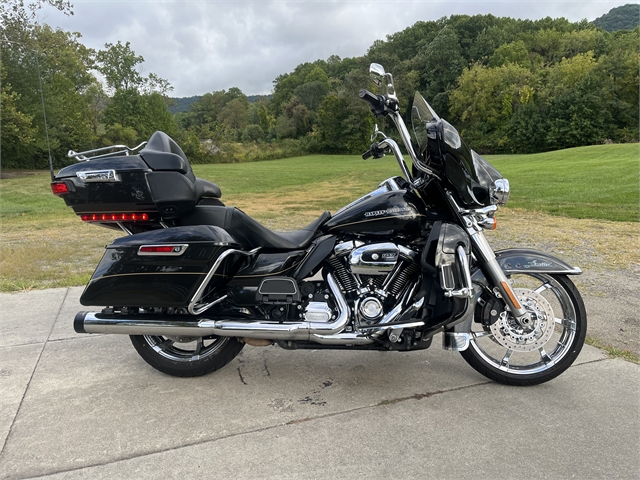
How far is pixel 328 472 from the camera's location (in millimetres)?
2043

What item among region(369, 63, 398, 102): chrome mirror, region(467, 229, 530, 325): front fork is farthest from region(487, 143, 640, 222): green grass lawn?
region(369, 63, 398, 102): chrome mirror

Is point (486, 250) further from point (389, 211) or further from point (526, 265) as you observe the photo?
point (389, 211)

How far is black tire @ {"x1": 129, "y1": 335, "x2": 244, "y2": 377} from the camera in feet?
9.56

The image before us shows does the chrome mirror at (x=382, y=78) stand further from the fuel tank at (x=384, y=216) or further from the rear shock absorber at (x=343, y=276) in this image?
the rear shock absorber at (x=343, y=276)

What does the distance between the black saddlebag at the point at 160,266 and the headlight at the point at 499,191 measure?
158cm

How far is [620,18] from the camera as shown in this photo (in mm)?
85062

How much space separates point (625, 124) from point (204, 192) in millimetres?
49240

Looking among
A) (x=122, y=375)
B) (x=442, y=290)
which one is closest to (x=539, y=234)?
(x=442, y=290)

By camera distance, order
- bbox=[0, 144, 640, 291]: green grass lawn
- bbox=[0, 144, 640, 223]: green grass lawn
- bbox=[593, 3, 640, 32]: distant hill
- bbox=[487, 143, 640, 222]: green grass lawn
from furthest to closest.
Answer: bbox=[593, 3, 640, 32]: distant hill
bbox=[0, 144, 640, 223]: green grass lawn
bbox=[487, 143, 640, 222]: green grass lawn
bbox=[0, 144, 640, 291]: green grass lawn

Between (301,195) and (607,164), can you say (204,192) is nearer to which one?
(301,195)

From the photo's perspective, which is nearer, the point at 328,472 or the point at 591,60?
the point at 328,472

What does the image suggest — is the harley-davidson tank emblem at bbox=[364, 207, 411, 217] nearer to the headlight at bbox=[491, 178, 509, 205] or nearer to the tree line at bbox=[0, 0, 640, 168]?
the headlight at bbox=[491, 178, 509, 205]

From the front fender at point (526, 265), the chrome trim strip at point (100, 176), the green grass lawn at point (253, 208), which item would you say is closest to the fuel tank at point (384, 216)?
the front fender at point (526, 265)

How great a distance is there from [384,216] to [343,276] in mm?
448
